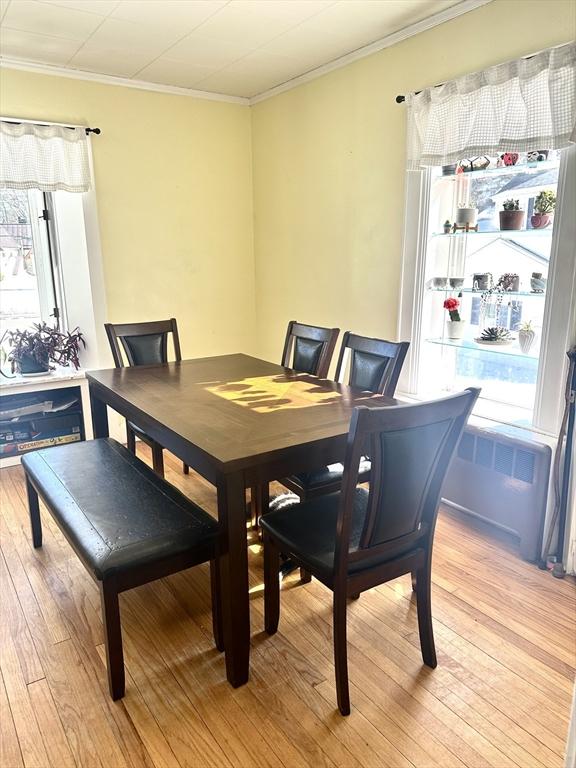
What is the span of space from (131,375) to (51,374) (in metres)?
1.23

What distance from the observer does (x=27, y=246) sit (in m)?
3.59

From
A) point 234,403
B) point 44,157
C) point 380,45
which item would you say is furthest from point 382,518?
point 44,157

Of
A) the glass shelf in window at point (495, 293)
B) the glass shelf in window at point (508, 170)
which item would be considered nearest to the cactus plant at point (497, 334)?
the glass shelf in window at point (495, 293)

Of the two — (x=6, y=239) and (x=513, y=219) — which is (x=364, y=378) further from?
(x=6, y=239)

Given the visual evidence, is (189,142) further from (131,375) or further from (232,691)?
(232,691)

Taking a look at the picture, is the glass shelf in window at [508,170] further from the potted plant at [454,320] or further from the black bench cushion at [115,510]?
the black bench cushion at [115,510]

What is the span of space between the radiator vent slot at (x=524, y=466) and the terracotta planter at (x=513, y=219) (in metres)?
1.05

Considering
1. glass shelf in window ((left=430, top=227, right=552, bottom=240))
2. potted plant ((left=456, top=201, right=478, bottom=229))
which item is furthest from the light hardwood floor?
potted plant ((left=456, top=201, right=478, bottom=229))

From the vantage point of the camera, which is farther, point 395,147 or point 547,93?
point 395,147

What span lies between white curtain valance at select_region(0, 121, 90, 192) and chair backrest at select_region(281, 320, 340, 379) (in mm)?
1712

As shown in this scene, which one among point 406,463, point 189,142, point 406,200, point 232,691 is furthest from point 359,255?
point 232,691

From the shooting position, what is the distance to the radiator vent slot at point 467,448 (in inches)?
105

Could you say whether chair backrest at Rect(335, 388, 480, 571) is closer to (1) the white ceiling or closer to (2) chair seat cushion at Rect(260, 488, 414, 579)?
(2) chair seat cushion at Rect(260, 488, 414, 579)

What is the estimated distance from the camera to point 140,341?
3127 millimetres
